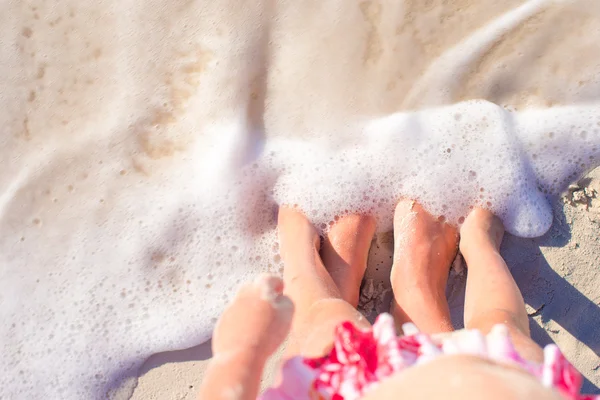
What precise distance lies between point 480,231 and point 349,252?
0.41 m

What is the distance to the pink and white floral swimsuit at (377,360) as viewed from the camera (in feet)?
3.00

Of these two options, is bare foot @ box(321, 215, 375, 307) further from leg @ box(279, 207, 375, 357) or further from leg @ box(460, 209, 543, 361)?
leg @ box(460, 209, 543, 361)

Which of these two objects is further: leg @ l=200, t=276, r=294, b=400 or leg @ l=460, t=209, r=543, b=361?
leg @ l=460, t=209, r=543, b=361

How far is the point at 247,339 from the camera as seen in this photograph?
3.56ft

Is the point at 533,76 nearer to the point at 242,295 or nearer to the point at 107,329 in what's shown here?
the point at 242,295

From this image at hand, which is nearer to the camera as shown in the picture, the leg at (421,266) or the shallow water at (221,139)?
the leg at (421,266)

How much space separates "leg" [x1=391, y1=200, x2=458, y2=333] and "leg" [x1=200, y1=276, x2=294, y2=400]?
0.51 metres

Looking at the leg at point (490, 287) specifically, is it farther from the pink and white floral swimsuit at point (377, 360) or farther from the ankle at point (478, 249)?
the pink and white floral swimsuit at point (377, 360)

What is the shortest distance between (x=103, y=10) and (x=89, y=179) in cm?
60

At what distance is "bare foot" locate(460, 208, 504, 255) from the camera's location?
5.01 feet

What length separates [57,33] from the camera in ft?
5.78

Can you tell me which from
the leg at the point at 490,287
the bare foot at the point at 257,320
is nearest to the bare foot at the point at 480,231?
the leg at the point at 490,287

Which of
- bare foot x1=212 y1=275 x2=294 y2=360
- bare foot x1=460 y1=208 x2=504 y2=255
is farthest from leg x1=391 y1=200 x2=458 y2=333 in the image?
bare foot x1=212 y1=275 x2=294 y2=360

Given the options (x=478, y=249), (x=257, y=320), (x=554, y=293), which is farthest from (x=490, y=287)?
(x=257, y=320)
